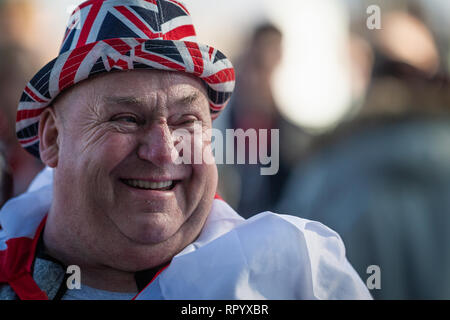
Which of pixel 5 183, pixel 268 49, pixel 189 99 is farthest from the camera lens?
pixel 268 49

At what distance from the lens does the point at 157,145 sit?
1.86 metres

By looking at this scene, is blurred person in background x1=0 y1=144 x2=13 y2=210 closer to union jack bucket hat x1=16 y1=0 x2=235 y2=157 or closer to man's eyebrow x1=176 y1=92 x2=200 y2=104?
union jack bucket hat x1=16 y1=0 x2=235 y2=157

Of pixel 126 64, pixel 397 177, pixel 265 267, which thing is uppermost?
pixel 126 64

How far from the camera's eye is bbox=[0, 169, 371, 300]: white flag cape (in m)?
1.71

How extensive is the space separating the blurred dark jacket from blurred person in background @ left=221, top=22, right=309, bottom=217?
3.61 ft

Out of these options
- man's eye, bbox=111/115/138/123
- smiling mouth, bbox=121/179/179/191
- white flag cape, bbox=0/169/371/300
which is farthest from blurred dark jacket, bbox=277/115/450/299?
man's eye, bbox=111/115/138/123

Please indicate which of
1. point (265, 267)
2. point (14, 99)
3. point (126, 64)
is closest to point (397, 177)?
point (265, 267)

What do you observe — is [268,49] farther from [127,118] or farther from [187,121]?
[127,118]

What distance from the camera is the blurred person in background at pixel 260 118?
143 inches

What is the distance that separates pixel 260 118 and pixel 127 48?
1934 mm

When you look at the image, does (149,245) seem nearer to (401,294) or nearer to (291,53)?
(401,294)

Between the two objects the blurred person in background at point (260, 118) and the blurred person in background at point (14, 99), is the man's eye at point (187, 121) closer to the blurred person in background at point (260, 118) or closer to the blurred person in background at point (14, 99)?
the blurred person in background at point (260, 118)
